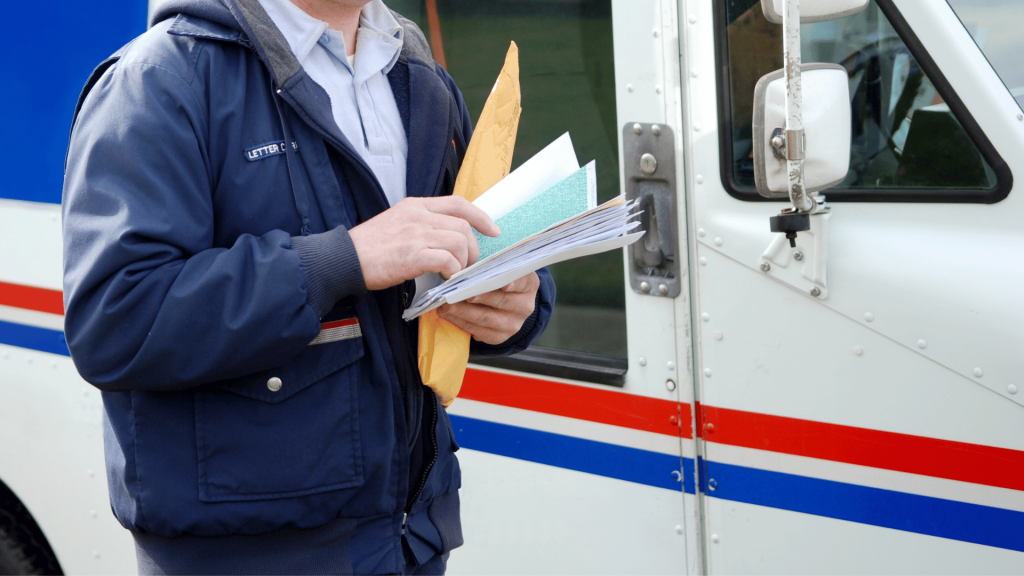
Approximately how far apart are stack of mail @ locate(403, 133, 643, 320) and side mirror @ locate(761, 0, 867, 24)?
459 mm

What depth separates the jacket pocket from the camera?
3.67 ft

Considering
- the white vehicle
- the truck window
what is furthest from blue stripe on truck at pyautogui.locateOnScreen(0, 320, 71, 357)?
the truck window

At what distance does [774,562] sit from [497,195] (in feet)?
3.21

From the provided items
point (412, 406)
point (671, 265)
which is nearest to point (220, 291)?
point (412, 406)

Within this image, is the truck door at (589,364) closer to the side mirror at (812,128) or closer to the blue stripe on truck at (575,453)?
the blue stripe on truck at (575,453)

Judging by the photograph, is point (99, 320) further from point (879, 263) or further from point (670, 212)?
point (879, 263)

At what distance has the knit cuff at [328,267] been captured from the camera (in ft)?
3.54

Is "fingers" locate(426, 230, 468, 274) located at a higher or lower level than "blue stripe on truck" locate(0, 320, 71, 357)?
higher

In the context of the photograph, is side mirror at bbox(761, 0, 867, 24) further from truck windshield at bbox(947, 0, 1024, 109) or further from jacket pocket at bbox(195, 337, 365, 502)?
jacket pocket at bbox(195, 337, 365, 502)

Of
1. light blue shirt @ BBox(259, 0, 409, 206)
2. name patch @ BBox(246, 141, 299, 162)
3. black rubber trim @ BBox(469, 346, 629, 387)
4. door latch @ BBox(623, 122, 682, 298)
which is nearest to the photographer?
name patch @ BBox(246, 141, 299, 162)

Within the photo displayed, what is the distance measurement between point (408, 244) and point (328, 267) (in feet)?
0.35

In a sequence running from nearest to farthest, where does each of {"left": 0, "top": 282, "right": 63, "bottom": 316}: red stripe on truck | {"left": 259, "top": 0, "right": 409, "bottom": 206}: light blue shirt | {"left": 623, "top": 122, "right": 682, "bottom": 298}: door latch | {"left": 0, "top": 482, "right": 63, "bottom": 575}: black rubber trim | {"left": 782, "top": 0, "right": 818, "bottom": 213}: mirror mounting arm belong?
{"left": 259, "top": 0, "right": 409, "bottom": 206}: light blue shirt < {"left": 782, "top": 0, "right": 818, "bottom": 213}: mirror mounting arm < {"left": 623, "top": 122, "right": 682, "bottom": 298}: door latch < {"left": 0, "top": 282, "right": 63, "bottom": 316}: red stripe on truck < {"left": 0, "top": 482, "right": 63, "bottom": 575}: black rubber trim

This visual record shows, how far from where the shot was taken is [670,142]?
5.73 feet

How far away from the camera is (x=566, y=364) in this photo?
1.94 metres
